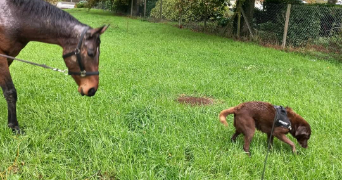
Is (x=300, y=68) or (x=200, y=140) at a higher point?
(x=300, y=68)

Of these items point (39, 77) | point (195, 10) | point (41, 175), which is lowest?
point (41, 175)

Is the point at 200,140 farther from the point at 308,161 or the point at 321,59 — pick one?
the point at 321,59

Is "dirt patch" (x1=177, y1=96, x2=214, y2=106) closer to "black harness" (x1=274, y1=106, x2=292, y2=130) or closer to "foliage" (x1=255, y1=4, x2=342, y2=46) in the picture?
"black harness" (x1=274, y1=106, x2=292, y2=130)

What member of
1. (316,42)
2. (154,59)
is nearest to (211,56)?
(154,59)

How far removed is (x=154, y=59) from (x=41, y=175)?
584cm

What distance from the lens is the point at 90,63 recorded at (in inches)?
115

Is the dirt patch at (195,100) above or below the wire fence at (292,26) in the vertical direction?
below

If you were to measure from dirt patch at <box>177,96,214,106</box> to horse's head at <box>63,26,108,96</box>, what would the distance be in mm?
2066

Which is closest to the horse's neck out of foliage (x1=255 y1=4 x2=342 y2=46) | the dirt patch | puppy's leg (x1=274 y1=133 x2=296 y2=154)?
the dirt patch

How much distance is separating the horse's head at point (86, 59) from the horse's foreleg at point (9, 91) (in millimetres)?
779

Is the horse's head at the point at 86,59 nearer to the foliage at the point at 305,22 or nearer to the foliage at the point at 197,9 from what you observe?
the foliage at the point at 305,22

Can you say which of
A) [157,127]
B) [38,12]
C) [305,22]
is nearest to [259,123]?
[157,127]

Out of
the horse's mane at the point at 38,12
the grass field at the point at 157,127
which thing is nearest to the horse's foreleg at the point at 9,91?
the grass field at the point at 157,127

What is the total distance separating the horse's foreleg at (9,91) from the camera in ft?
10.3
